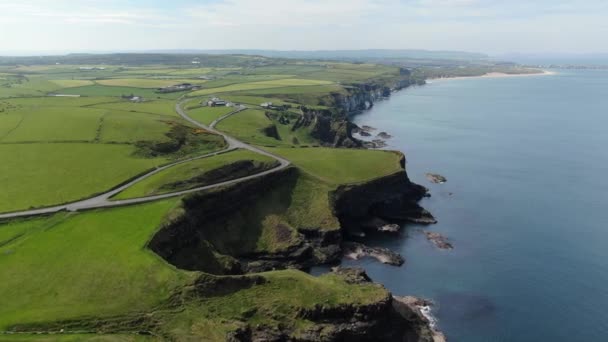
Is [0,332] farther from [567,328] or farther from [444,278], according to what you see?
[567,328]

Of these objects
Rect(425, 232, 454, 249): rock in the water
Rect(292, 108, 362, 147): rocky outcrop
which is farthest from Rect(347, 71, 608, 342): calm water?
Rect(292, 108, 362, 147): rocky outcrop

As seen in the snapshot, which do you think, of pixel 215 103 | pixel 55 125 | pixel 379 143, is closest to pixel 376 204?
pixel 379 143

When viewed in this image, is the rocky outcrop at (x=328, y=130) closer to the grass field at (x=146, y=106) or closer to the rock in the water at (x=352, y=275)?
the grass field at (x=146, y=106)

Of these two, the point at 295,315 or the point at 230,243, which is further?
the point at 230,243

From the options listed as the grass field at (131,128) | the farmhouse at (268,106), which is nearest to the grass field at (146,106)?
the grass field at (131,128)

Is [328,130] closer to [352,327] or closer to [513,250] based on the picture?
[513,250]

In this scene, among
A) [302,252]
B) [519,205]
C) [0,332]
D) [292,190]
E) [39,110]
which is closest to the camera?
[0,332]

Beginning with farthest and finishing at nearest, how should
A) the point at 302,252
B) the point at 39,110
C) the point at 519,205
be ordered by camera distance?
the point at 39,110
the point at 519,205
the point at 302,252

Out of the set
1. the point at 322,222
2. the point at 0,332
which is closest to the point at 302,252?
the point at 322,222
